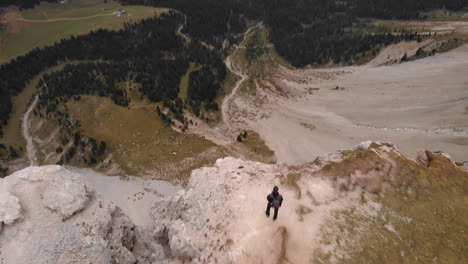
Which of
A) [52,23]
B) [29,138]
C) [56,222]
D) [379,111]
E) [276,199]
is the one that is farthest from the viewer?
[52,23]

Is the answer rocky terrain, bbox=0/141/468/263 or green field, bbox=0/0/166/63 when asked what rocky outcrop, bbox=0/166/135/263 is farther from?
green field, bbox=0/0/166/63

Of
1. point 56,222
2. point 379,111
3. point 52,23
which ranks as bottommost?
point 379,111

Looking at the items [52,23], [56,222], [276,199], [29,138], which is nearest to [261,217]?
[276,199]

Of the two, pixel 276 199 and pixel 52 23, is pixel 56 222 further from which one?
pixel 52 23

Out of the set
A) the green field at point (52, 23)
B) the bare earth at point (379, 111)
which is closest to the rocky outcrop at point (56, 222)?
the bare earth at point (379, 111)

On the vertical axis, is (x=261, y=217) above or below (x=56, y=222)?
below

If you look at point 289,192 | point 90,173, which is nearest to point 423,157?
point 289,192
